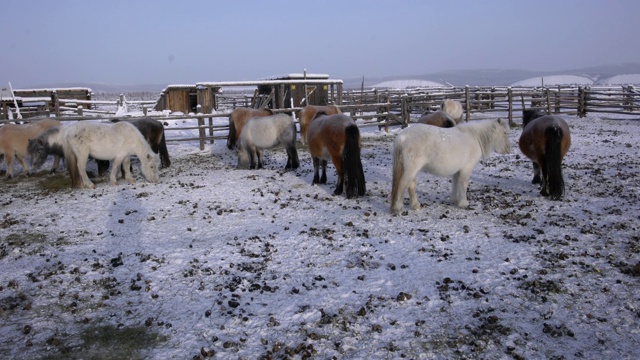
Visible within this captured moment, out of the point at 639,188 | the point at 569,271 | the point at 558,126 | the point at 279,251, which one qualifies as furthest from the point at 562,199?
the point at 279,251

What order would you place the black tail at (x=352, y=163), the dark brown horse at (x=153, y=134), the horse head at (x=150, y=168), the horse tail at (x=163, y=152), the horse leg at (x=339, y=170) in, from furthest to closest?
the horse tail at (x=163, y=152), the dark brown horse at (x=153, y=134), the horse head at (x=150, y=168), the horse leg at (x=339, y=170), the black tail at (x=352, y=163)

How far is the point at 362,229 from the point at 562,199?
3918 mm

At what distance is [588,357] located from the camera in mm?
3260

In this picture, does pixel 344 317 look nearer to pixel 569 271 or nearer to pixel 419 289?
pixel 419 289

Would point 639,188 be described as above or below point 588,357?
above

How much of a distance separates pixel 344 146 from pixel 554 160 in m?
3.76

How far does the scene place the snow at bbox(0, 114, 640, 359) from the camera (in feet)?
11.7

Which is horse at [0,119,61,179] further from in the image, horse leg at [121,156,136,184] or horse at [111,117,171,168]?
horse leg at [121,156,136,184]

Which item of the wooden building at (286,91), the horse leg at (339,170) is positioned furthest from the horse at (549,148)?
the wooden building at (286,91)

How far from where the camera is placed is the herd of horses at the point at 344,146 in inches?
263

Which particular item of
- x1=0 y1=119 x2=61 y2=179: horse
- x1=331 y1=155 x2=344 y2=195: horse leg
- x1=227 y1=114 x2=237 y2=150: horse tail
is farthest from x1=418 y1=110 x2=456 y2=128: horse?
x1=0 y1=119 x2=61 y2=179: horse

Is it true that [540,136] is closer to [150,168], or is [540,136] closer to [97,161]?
[150,168]

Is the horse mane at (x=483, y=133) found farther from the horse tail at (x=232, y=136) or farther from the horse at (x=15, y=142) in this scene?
the horse at (x=15, y=142)

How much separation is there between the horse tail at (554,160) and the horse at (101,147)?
8.44 meters
